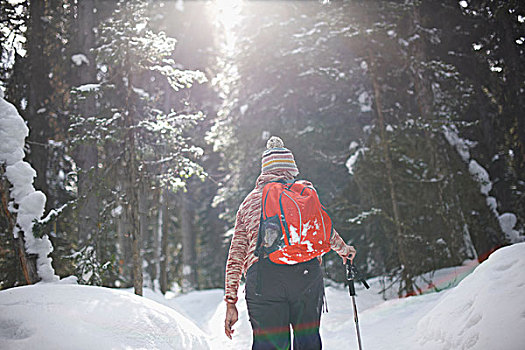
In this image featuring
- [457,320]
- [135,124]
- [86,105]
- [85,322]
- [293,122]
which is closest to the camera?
[85,322]

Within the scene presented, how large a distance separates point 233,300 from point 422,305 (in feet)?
14.0

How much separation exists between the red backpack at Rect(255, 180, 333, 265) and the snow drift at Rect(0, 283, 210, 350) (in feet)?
4.45

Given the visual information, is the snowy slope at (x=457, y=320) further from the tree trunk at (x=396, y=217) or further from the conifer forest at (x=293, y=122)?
the conifer forest at (x=293, y=122)

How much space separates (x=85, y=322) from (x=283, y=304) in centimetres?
156

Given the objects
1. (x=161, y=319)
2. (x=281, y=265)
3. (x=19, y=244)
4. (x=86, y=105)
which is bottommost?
(x=161, y=319)

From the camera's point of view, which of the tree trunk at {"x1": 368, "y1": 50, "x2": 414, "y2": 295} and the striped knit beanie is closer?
the striped knit beanie

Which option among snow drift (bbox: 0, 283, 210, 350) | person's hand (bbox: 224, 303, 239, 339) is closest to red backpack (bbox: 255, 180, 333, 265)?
person's hand (bbox: 224, 303, 239, 339)

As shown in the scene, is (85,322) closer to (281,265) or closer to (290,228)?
(281,265)

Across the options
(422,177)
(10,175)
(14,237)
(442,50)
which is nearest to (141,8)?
(10,175)

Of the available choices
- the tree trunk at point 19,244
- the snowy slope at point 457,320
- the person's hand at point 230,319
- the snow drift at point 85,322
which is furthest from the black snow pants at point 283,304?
the tree trunk at point 19,244

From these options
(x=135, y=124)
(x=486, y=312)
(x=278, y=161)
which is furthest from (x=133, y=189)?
(x=486, y=312)

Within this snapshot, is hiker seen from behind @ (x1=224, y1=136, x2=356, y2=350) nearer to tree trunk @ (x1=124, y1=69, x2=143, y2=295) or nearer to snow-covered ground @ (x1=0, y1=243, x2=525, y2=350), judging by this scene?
snow-covered ground @ (x1=0, y1=243, x2=525, y2=350)

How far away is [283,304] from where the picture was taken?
2.94 meters

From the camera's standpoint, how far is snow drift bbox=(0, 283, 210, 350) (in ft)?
9.89
